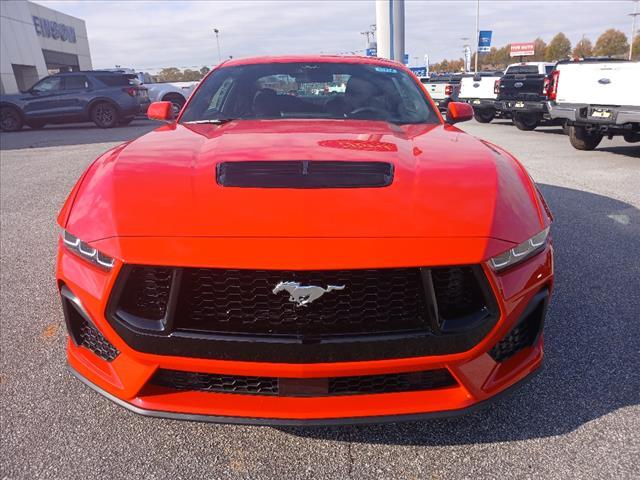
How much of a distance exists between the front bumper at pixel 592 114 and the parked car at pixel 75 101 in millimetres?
12344

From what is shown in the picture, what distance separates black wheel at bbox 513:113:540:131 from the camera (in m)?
13.6

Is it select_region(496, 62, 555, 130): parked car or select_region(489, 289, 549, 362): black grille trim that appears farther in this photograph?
select_region(496, 62, 555, 130): parked car

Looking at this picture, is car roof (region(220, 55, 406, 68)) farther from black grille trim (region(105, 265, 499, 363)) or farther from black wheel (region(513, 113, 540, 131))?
black wheel (region(513, 113, 540, 131))

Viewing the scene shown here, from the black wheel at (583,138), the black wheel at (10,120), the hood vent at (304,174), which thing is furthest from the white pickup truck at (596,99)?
the black wheel at (10,120)

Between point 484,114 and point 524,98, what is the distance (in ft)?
11.3

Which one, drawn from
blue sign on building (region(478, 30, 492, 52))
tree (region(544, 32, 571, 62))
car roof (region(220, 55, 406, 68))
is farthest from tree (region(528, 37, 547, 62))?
car roof (region(220, 55, 406, 68))

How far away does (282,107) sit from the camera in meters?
3.11

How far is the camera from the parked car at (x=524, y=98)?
13.0 meters

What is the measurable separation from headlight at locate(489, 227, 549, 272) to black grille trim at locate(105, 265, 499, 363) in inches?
3.2

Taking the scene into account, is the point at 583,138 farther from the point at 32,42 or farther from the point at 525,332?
the point at 32,42

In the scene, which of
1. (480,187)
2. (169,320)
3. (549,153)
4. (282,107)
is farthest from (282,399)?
(549,153)

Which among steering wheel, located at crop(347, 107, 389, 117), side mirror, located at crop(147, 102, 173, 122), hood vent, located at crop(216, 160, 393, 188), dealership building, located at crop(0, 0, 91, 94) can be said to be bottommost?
hood vent, located at crop(216, 160, 393, 188)

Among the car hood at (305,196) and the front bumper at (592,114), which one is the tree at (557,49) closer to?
the front bumper at (592,114)

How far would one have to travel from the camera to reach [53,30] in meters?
34.9
